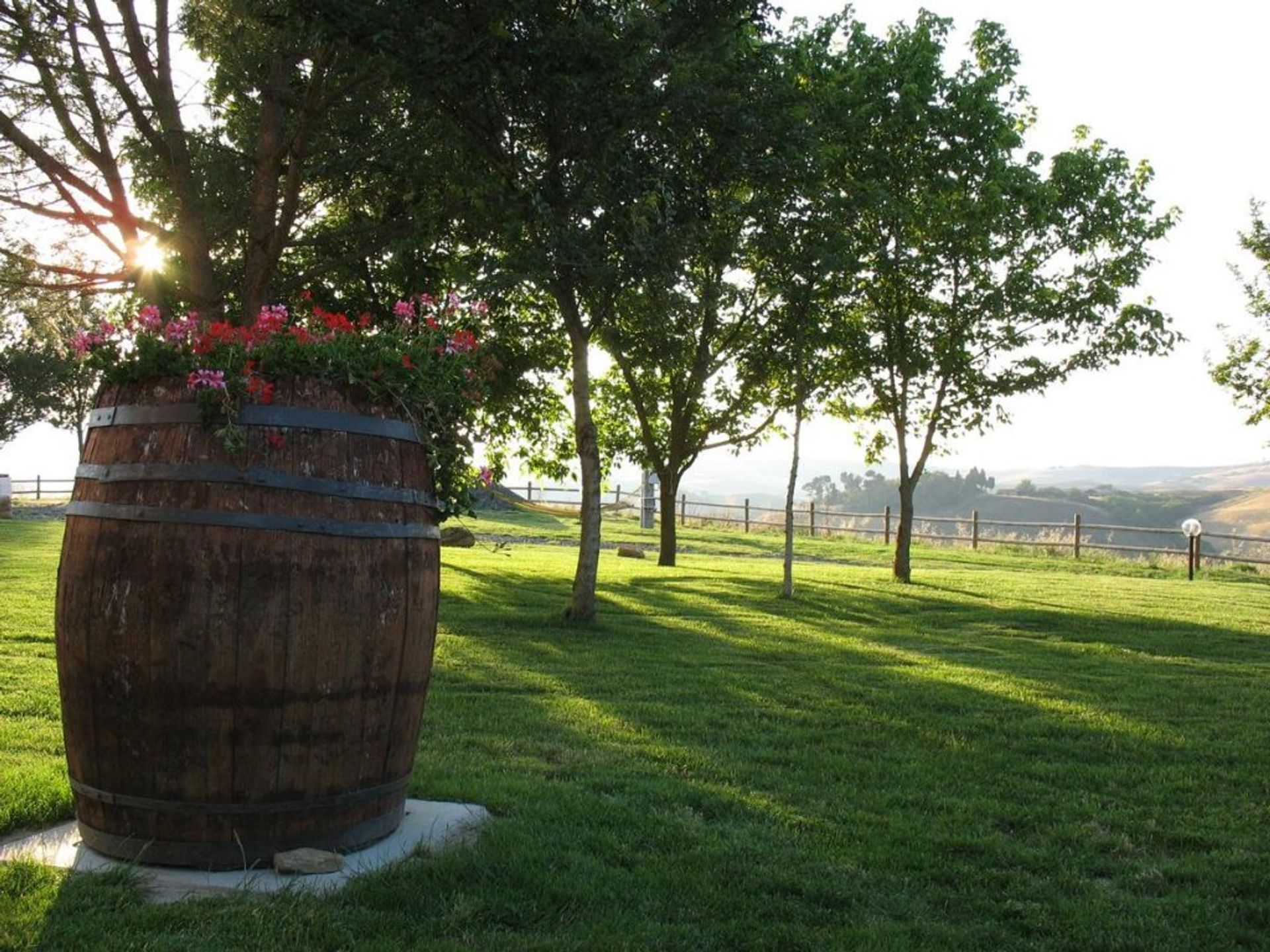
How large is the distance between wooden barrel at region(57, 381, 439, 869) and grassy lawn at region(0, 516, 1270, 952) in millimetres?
372

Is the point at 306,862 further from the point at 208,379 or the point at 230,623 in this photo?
the point at 208,379

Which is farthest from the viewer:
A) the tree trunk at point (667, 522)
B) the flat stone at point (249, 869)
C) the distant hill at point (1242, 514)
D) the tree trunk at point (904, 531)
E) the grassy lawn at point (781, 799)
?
the distant hill at point (1242, 514)

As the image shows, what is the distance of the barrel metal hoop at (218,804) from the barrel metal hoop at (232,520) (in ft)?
3.31

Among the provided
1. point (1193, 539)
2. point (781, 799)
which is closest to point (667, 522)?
point (1193, 539)

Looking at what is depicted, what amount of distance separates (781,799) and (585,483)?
8.24 meters

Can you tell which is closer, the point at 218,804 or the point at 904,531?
the point at 218,804

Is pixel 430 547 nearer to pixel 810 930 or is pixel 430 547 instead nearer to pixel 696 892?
pixel 696 892

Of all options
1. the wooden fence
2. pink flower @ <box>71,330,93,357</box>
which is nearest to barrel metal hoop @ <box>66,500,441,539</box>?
pink flower @ <box>71,330,93,357</box>

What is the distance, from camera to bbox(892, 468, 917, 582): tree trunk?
71.0 ft

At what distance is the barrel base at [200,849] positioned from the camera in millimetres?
4172

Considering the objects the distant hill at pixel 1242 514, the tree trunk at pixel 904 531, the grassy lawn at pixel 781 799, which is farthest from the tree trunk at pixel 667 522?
the distant hill at pixel 1242 514

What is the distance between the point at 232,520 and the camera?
4.07 m

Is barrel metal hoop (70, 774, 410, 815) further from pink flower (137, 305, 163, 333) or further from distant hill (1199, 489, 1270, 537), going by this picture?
distant hill (1199, 489, 1270, 537)

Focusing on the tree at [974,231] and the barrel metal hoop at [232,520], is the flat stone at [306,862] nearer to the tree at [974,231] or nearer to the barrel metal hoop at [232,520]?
the barrel metal hoop at [232,520]
